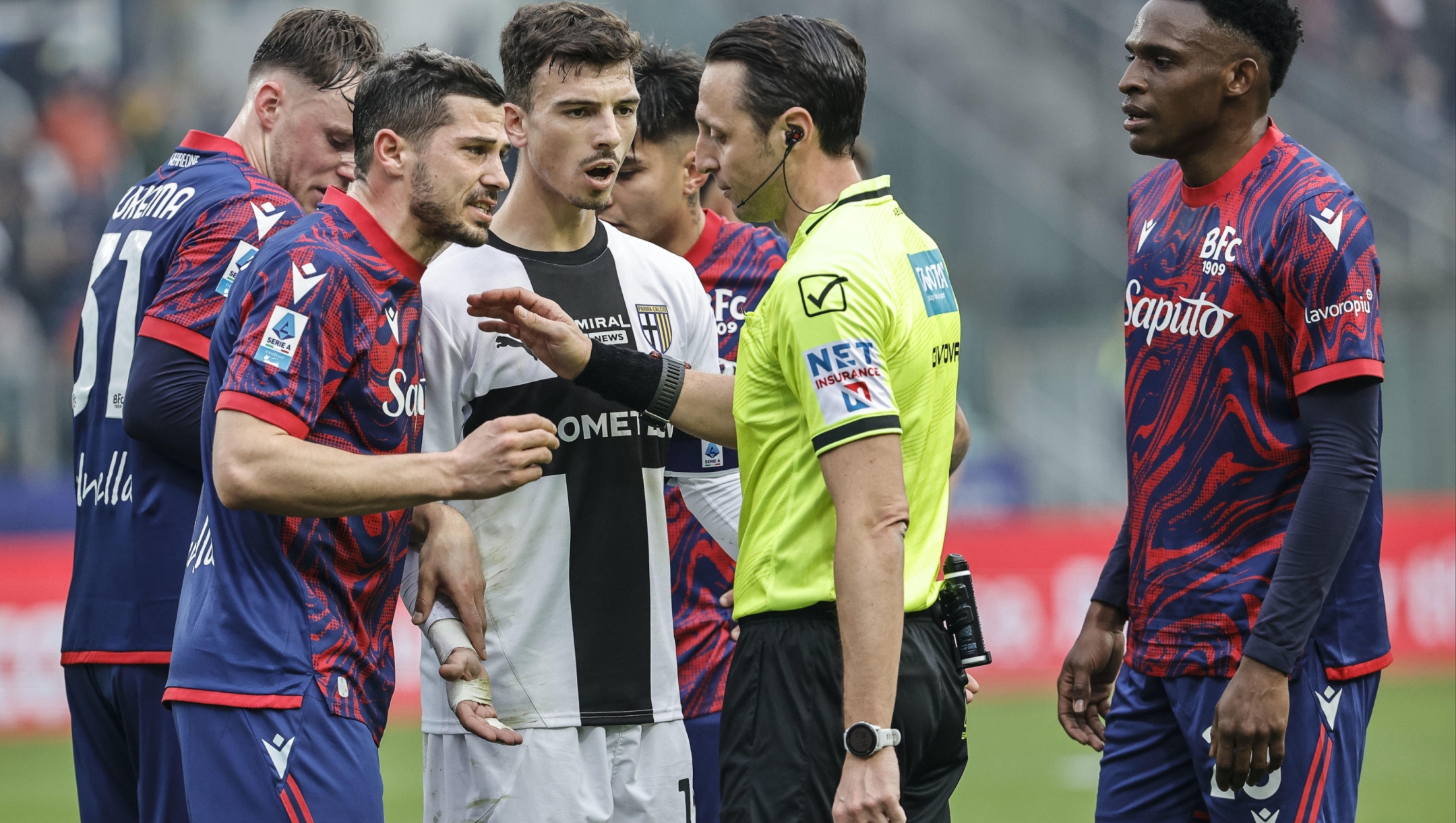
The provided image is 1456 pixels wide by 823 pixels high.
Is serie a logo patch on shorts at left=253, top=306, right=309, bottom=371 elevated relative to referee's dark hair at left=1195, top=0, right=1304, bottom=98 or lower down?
lower down

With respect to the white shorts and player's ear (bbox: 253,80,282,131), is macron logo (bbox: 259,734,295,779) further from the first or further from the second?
player's ear (bbox: 253,80,282,131)

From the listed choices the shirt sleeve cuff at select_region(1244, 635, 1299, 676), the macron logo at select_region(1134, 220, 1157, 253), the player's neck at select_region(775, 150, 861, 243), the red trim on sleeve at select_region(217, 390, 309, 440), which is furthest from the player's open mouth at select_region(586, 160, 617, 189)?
the shirt sleeve cuff at select_region(1244, 635, 1299, 676)

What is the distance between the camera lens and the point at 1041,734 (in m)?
11.2

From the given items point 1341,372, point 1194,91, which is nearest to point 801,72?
point 1194,91

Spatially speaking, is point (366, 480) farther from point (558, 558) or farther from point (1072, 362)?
point (1072, 362)

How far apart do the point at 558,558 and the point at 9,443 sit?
393 inches

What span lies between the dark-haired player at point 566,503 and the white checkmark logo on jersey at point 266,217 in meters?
0.49

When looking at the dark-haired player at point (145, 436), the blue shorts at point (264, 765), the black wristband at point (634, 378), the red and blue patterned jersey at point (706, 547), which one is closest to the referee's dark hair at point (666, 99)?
the red and blue patterned jersey at point (706, 547)

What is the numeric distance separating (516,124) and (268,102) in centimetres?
81

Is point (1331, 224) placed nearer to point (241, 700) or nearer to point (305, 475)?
point (305, 475)

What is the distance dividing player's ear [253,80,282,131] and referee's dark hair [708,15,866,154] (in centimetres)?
148

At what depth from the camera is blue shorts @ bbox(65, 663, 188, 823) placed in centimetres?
381

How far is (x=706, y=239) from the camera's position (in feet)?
16.6

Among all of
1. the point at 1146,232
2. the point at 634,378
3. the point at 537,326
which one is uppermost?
the point at 1146,232
